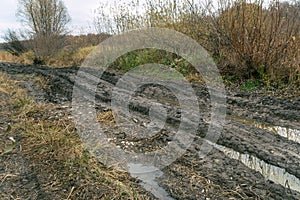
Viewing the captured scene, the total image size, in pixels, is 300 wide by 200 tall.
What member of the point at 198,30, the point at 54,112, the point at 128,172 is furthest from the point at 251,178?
the point at 198,30

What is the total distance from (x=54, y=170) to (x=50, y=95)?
131 inches

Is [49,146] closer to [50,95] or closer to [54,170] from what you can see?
[54,170]

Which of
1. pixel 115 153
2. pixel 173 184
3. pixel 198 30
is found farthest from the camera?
pixel 198 30

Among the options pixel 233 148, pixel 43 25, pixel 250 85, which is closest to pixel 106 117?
pixel 233 148

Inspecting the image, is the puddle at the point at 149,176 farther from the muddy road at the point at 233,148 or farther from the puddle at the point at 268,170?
the puddle at the point at 268,170

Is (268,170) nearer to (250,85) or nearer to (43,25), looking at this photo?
(250,85)

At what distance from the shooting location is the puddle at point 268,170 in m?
2.35

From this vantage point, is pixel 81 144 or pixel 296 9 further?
pixel 296 9

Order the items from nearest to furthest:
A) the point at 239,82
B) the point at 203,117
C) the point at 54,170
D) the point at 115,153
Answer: the point at 54,170, the point at 115,153, the point at 203,117, the point at 239,82

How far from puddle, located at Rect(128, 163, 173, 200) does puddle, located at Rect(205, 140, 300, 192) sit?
0.85 metres

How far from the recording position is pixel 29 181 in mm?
2387

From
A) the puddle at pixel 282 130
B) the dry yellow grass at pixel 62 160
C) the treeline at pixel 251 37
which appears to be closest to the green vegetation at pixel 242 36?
the treeline at pixel 251 37

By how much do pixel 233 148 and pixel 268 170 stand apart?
0.53 meters

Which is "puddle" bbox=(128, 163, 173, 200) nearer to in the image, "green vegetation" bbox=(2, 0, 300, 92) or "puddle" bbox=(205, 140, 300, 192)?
"puddle" bbox=(205, 140, 300, 192)
